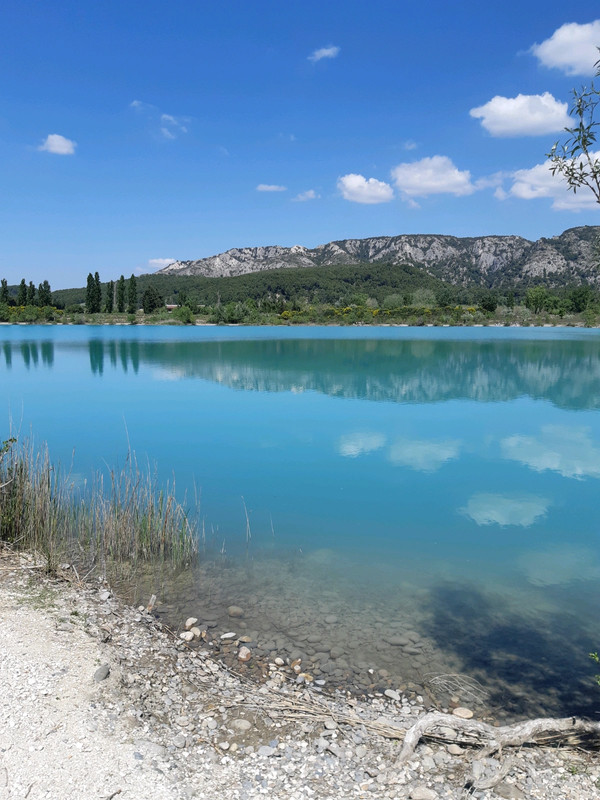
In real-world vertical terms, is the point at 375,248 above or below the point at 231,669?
above

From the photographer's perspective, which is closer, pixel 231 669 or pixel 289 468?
pixel 231 669

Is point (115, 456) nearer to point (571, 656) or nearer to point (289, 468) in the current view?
point (289, 468)

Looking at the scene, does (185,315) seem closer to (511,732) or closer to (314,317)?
(314,317)

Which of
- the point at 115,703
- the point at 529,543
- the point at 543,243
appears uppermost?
the point at 543,243

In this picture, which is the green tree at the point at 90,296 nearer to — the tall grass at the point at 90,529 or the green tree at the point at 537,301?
the green tree at the point at 537,301

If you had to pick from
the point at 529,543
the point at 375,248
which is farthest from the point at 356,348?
the point at 375,248

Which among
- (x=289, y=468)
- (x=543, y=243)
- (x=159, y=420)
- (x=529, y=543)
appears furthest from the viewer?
(x=543, y=243)

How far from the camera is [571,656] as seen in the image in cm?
464

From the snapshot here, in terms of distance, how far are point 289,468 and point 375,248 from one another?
627 ft

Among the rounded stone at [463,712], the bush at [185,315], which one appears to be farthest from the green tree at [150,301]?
the rounded stone at [463,712]

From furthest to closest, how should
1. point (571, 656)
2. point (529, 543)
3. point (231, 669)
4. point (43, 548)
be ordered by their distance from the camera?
1. point (529, 543)
2. point (43, 548)
3. point (571, 656)
4. point (231, 669)

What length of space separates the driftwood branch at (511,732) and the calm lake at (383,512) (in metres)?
0.66

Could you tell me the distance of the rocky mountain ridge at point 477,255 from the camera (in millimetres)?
145250

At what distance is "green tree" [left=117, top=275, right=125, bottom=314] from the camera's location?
3196 inches
